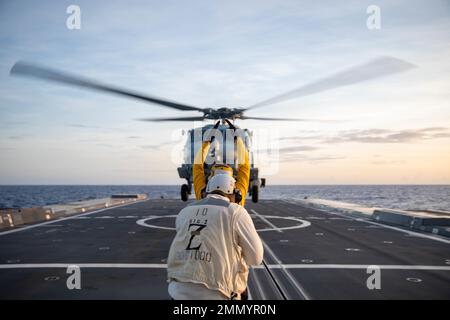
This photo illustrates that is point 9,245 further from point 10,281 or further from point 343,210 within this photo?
point 343,210

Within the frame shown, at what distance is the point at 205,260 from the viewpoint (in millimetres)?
4336

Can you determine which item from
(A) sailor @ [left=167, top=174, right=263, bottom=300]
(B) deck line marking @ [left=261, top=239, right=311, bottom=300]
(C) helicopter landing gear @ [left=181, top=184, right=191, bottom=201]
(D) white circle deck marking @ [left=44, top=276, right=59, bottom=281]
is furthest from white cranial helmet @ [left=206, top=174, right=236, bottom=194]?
(C) helicopter landing gear @ [left=181, top=184, right=191, bottom=201]

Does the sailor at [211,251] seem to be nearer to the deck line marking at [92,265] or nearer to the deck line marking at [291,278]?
the deck line marking at [291,278]

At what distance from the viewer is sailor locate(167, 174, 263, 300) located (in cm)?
434

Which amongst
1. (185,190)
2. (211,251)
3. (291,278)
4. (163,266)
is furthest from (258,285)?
(185,190)

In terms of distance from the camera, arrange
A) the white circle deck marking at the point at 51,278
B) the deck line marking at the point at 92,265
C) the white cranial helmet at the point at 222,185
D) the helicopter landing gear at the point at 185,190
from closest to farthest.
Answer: the white cranial helmet at the point at 222,185, the white circle deck marking at the point at 51,278, the deck line marking at the point at 92,265, the helicopter landing gear at the point at 185,190

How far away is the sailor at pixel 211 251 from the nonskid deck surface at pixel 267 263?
3.79 meters

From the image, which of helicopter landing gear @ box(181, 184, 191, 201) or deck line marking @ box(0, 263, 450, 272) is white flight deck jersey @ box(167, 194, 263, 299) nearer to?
deck line marking @ box(0, 263, 450, 272)

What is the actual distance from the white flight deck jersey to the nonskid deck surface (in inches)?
151

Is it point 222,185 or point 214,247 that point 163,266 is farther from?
point 214,247

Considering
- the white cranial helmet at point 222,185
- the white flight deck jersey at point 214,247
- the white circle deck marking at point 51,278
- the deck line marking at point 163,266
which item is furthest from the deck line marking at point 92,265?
the white flight deck jersey at point 214,247

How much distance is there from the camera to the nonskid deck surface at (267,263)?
8.34m

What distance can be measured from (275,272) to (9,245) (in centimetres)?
992
